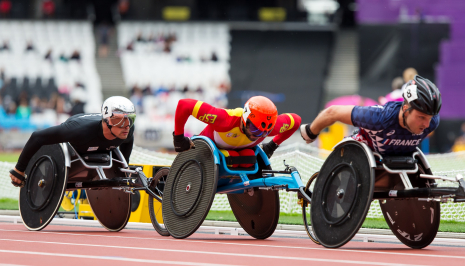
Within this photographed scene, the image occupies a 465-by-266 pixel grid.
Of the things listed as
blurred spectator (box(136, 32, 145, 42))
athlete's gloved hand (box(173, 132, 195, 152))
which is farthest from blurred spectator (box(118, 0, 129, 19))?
athlete's gloved hand (box(173, 132, 195, 152))

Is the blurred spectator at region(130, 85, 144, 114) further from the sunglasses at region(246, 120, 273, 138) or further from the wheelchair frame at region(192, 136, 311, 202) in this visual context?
the sunglasses at region(246, 120, 273, 138)

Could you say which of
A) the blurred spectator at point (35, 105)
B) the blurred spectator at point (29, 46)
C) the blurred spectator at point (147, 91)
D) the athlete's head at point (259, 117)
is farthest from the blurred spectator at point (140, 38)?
the athlete's head at point (259, 117)

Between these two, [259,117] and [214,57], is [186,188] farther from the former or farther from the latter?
[214,57]

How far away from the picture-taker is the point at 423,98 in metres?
5.94

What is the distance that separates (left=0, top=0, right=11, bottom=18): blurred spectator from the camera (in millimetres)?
39938

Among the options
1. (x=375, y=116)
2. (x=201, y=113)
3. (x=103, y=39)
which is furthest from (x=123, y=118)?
(x=103, y=39)

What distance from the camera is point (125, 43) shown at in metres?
38.1

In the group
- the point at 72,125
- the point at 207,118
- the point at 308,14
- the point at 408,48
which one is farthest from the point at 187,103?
the point at 308,14

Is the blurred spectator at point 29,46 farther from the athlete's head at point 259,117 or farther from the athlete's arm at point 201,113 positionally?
the athlete's head at point 259,117

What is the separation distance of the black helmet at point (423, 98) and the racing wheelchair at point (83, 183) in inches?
137

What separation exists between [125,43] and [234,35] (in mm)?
6213

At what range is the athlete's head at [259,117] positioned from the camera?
725 centimetres

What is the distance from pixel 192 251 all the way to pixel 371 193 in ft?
5.48

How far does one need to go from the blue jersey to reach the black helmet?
0.74 feet
